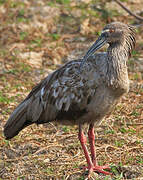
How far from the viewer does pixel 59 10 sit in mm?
11211

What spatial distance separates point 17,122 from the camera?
244 inches

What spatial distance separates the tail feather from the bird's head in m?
1.28

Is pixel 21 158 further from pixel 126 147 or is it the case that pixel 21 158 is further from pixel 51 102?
pixel 126 147

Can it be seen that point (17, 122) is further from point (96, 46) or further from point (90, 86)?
Result: point (96, 46)

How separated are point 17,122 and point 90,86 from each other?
1.31m

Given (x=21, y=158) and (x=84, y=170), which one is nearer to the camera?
(x=84, y=170)

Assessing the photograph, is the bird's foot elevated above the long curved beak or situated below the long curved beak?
below

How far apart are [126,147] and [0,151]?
75.4 inches

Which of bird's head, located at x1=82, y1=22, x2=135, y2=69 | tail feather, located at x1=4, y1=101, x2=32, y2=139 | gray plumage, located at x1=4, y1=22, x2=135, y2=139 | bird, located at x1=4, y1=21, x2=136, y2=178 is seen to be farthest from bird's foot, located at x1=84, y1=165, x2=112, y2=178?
bird's head, located at x1=82, y1=22, x2=135, y2=69

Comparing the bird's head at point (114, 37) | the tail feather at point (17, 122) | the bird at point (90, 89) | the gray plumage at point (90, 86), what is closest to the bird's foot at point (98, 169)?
the bird at point (90, 89)

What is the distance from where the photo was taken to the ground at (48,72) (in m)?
6.14

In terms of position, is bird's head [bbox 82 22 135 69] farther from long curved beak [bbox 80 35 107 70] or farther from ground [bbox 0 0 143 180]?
ground [bbox 0 0 143 180]

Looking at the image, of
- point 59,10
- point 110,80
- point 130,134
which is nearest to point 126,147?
point 130,134

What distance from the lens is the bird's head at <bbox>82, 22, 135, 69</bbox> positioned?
5496 millimetres
